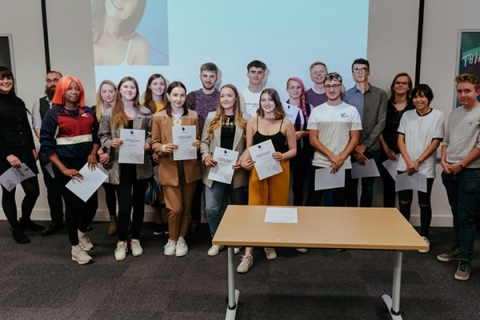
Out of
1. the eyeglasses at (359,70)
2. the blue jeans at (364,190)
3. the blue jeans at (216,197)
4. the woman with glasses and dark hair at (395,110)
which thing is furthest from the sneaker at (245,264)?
the eyeglasses at (359,70)

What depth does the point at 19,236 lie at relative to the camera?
143 inches

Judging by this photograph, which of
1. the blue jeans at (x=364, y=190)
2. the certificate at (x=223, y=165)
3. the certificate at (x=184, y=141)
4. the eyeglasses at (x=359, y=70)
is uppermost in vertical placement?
the eyeglasses at (x=359, y=70)

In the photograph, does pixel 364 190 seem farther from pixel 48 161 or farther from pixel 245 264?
pixel 48 161

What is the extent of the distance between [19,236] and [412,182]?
3557mm

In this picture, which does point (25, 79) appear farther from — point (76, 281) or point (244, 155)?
point (244, 155)

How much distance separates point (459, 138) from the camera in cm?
274

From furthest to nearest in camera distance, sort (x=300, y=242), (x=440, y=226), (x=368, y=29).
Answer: (x=440, y=226), (x=368, y=29), (x=300, y=242)

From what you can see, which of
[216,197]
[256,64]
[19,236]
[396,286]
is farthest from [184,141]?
[19,236]

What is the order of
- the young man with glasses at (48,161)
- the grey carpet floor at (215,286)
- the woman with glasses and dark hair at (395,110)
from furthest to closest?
the young man with glasses at (48,161), the woman with glasses and dark hair at (395,110), the grey carpet floor at (215,286)

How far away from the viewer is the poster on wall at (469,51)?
3.67m

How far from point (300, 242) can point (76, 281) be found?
180 centimetres

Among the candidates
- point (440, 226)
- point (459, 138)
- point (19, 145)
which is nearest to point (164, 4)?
point (19, 145)

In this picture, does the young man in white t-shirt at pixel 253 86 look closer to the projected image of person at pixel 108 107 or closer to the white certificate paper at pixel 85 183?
the projected image of person at pixel 108 107

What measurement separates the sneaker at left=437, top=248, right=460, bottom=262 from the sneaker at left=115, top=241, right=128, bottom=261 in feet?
8.42
